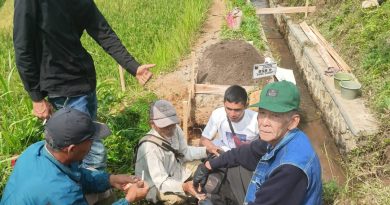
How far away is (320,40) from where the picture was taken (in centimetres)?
870

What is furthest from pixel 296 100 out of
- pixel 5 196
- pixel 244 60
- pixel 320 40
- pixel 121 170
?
Result: pixel 320 40

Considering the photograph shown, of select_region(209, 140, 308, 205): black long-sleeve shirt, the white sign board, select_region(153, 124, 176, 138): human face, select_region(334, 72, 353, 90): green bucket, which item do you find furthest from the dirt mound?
select_region(209, 140, 308, 205): black long-sleeve shirt

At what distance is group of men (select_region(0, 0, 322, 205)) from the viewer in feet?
7.18

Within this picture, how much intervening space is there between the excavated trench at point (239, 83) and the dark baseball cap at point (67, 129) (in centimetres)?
313

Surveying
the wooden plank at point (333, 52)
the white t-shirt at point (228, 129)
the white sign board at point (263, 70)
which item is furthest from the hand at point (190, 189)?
the wooden plank at point (333, 52)

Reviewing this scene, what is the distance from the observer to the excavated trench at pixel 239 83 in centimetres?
→ 573

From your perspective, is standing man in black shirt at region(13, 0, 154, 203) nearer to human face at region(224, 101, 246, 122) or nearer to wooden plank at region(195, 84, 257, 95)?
human face at region(224, 101, 246, 122)

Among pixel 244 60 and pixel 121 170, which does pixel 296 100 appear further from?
pixel 244 60

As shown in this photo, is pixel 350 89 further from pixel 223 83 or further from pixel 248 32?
pixel 248 32

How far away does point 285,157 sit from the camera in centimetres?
212

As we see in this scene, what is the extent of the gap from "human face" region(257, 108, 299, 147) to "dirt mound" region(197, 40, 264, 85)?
3953 mm

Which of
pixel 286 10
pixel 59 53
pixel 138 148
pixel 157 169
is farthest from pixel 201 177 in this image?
pixel 286 10

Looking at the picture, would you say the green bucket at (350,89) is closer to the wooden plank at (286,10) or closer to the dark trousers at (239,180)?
the dark trousers at (239,180)

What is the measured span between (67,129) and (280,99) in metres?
1.21
